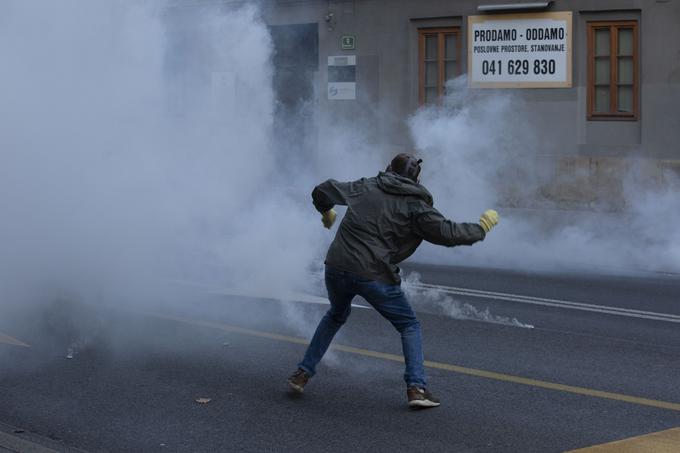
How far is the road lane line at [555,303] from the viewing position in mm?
9836

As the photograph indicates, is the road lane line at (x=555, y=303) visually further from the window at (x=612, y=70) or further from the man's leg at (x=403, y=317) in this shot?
the window at (x=612, y=70)

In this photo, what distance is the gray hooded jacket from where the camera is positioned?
643 cm

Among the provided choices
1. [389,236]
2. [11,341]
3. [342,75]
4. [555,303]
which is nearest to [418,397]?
[389,236]

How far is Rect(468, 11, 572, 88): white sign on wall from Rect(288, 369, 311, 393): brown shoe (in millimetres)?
12884

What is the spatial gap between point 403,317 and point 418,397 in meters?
0.49

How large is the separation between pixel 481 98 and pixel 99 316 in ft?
34.2

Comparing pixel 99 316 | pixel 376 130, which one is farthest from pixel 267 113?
pixel 376 130

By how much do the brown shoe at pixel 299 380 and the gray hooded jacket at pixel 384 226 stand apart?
83 cm

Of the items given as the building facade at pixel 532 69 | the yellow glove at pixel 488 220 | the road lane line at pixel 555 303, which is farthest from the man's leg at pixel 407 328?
the building facade at pixel 532 69

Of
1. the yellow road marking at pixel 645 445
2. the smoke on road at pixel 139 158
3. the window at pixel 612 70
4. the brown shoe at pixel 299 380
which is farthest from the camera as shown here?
the window at pixel 612 70

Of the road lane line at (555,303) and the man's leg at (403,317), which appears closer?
the man's leg at (403,317)

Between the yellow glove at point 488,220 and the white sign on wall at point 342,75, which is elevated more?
the white sign on wall at point 342,75

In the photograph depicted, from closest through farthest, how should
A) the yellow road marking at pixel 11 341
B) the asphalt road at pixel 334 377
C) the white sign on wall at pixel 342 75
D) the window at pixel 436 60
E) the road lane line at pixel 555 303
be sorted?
the asphalt road at pixel 334 377, the yellow road marking at pixel 11 341, the road lane line at pixel 555 303, the window at pixel 436 60, the white sign on wall at pixel 342 75

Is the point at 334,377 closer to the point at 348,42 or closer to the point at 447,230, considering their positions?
the point at 447,230
